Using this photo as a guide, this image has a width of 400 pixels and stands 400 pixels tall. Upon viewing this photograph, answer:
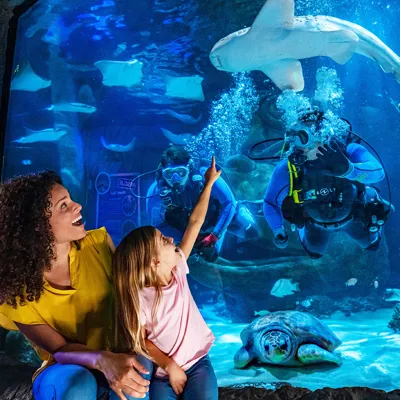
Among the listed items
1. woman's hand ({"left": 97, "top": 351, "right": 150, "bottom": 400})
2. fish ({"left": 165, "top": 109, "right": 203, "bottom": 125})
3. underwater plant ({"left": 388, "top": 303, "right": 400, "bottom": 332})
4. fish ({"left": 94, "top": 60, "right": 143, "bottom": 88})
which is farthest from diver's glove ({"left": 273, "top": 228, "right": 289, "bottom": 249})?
woman's hand ({"left": 97, "top": 351, "right": 150, "bottom": 400})

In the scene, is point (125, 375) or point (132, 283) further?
point (132, 283)

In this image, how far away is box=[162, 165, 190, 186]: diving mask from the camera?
19.1ft

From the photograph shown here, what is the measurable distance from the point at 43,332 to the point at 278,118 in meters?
4.46

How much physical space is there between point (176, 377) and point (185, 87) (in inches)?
205

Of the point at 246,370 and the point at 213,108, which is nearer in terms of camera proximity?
the point at 246,370

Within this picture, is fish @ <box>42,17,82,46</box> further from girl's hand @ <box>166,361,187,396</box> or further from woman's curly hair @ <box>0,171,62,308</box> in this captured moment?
girl's hand @ <box>166,361,187,396</box>

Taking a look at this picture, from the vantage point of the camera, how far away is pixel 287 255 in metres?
5.39

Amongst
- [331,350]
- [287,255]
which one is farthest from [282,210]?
[331,350]

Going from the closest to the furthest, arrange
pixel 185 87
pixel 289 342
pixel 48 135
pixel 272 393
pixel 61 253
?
pixel 61 253, pixel 272 393, pixel 289 342, pixel 185 87, pixel 48 135

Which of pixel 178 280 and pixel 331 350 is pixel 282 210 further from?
pixel 178 280

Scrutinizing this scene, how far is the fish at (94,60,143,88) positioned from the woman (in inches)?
185

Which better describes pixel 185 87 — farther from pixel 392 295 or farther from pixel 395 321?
Result: pixel 395 321

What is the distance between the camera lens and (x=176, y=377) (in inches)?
68.3

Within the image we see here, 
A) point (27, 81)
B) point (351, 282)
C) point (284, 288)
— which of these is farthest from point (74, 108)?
point (351, 282)
